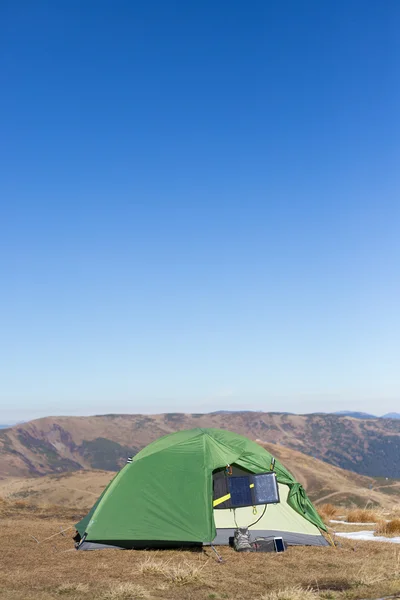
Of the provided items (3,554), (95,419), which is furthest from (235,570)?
(95,419)

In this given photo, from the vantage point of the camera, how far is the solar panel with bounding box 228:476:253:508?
14.3 m

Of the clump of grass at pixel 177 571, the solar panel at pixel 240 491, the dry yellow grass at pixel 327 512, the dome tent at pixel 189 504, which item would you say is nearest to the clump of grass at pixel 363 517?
the dry yellow grass at pixel 327 512

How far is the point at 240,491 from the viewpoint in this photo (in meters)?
14.4

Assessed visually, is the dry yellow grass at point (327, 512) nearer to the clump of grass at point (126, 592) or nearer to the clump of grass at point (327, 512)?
the clump of grass at point (327, 512)

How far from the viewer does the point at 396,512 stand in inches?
832

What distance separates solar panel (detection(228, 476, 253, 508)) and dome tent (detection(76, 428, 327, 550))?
0.18 m

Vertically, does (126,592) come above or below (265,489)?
below

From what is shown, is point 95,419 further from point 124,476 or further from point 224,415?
point 124,476

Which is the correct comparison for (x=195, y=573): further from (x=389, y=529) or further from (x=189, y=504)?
(x=389, y=529)

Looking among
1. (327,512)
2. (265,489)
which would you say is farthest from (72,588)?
(327,512)

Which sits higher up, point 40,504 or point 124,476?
point 124,476

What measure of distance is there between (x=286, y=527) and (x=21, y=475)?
75953 mm

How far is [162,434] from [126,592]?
10636cm

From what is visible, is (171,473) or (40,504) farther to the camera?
(40,504)
